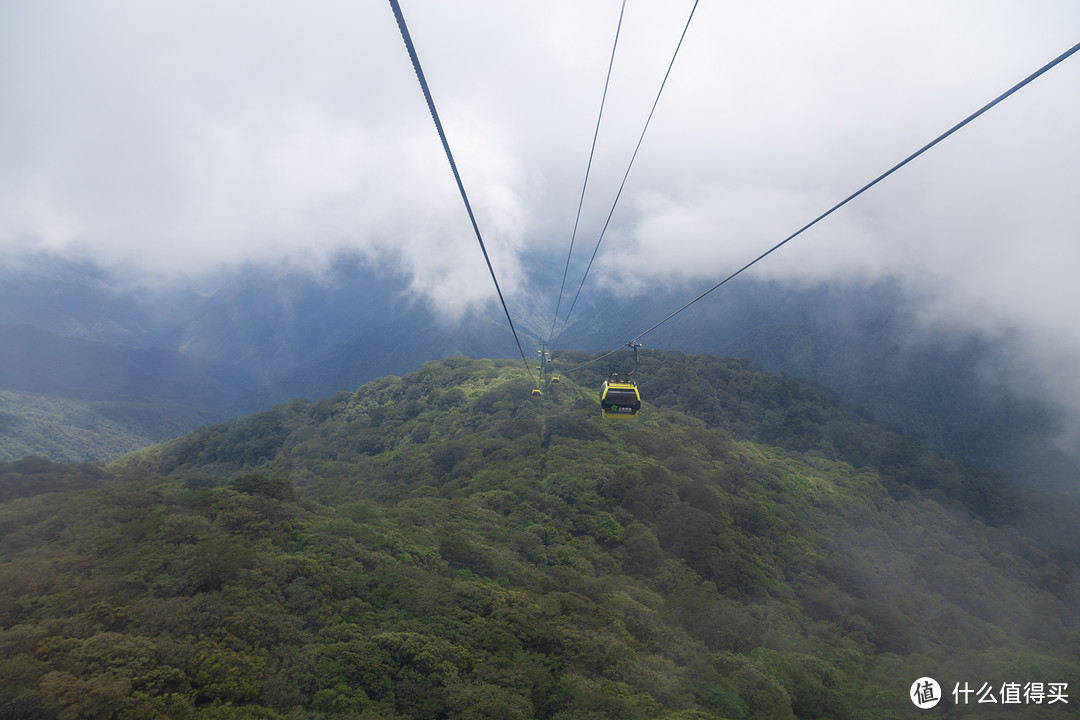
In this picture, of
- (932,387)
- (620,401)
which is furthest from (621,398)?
(932,387)

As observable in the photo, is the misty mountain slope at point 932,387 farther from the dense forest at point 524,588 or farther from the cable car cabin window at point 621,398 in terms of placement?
the cable car cabin window at point 621,398

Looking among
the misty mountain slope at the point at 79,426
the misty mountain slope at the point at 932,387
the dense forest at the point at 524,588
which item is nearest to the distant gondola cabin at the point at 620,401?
the dense forest at the point at 524,588

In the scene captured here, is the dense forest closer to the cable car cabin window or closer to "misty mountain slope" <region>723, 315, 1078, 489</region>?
the cable car cabin window

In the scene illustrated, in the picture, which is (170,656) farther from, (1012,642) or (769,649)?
(1012,642)

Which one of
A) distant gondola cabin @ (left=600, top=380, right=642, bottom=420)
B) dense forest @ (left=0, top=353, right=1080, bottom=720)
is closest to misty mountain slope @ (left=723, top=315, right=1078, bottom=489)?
dense forest @ (left=0, top=353, right=1080, bottom=720)

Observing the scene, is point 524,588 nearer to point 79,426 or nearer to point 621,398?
point 621,398

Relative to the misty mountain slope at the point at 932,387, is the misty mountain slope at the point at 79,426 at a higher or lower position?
lower

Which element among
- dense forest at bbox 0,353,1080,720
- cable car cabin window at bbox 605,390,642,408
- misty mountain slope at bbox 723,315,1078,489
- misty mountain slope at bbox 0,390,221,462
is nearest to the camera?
dense forest at bbox 0,353,1080,720
